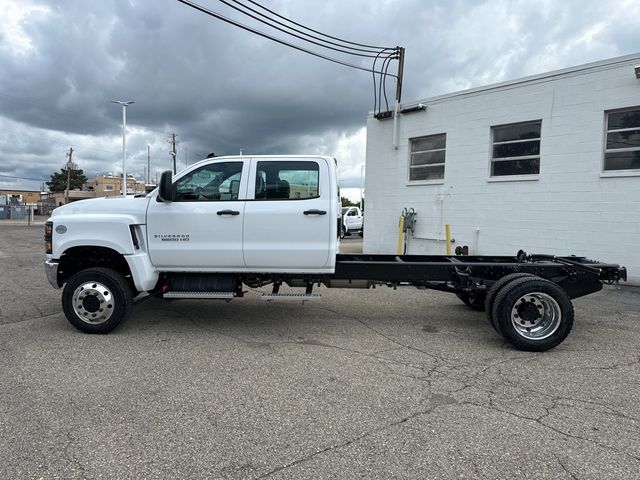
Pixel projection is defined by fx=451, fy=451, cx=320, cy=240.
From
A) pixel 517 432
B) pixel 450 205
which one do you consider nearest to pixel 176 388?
pixel 517 432

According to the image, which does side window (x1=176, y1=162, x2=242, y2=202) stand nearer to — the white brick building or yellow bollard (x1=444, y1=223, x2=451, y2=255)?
yellow bollard (x1=444, y1=223, x2=451, y2=255)

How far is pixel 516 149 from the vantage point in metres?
11.3

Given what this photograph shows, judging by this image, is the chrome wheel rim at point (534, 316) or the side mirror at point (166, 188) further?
the side mirror at point (166, 188)

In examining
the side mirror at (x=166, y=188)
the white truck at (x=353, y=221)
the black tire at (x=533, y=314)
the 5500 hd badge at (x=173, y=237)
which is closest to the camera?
the black tire at (x=533, y=314)

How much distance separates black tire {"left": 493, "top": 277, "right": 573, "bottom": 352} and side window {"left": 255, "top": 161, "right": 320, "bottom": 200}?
2.60 meters

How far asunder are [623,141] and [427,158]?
Answer: 4.80 m

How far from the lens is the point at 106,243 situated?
5.63m

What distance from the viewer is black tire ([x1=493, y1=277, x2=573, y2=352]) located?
5.13 m

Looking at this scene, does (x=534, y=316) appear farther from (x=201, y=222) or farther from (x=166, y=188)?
(x=166, y=188)

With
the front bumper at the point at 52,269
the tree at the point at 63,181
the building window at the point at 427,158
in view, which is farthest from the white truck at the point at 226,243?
the tree at the point at 63,181

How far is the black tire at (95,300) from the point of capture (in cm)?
559

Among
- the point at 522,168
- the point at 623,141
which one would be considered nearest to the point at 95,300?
the point at 522,168

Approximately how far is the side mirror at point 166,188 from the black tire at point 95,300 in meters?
1.19

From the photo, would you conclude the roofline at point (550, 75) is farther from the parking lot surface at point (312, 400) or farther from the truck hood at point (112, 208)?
the truck hood at point (112, 208)
